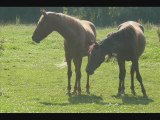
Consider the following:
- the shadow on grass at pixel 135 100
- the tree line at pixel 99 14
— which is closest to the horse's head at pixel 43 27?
the shadow on grass at pixel 135 100

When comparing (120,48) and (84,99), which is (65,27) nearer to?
(120,48)

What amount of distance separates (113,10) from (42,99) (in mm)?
30841

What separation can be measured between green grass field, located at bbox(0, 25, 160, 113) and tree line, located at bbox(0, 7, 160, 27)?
16.4 m

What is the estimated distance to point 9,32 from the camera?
2525 centimetres

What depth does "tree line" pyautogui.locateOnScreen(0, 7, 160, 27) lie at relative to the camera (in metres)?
36.6

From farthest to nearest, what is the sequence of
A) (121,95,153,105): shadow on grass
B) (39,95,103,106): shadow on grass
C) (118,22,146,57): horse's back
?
(118,22,146,57): horse's back < (121,95,153,105): shadow on grass < (39,95,103,106): shadow on grass

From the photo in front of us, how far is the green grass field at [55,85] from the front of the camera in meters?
8.93

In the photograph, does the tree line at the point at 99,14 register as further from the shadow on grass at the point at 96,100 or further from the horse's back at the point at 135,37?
the shadow on grass at the point at 96,100

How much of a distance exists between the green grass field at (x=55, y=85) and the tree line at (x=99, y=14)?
1636 cm

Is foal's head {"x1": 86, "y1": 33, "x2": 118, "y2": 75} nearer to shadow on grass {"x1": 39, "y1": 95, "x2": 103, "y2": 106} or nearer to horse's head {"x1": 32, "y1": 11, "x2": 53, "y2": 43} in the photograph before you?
shadow on grass {"x1": 39, "y1": 95, "x2": 103, "y2": 106}

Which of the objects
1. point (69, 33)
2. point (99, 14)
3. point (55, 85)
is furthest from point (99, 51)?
point (99, 14)

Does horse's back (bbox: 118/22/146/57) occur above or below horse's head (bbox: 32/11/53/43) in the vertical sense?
below
